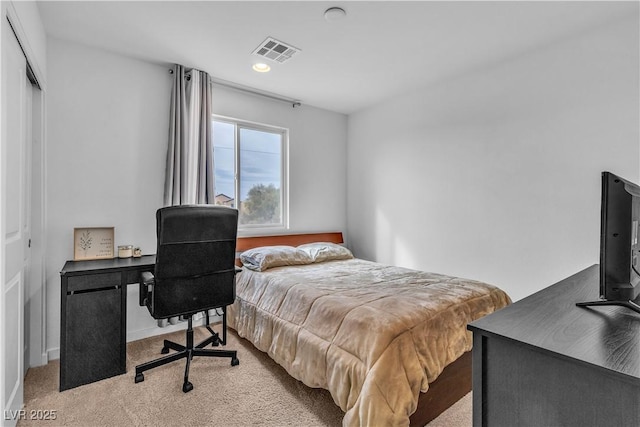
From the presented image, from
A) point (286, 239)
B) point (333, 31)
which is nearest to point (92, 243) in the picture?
point (286, 239)

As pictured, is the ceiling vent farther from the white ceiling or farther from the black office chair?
the black office chair

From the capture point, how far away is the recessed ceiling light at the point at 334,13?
2300 millimetres

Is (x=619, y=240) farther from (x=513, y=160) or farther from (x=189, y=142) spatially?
(x=189, y=142)

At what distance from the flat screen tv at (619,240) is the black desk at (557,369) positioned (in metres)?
0.08

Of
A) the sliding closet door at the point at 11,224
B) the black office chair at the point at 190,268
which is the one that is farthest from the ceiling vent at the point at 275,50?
the sliding closet door at the point at 11,224

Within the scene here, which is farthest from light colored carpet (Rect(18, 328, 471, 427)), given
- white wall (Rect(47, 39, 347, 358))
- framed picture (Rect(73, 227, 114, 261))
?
framed picture (Rect(73, 227, 114, 261))

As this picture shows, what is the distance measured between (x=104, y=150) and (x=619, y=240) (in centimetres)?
361

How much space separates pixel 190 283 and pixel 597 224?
319 centimetres

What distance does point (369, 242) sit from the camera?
14.9ft

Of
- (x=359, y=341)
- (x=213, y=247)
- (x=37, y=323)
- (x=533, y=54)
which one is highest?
(x=533, y=54)

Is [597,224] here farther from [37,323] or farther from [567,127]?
[37,323]

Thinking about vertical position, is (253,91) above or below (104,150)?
above

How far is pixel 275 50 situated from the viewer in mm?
2873

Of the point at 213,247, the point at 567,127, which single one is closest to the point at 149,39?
the point at 213,247
